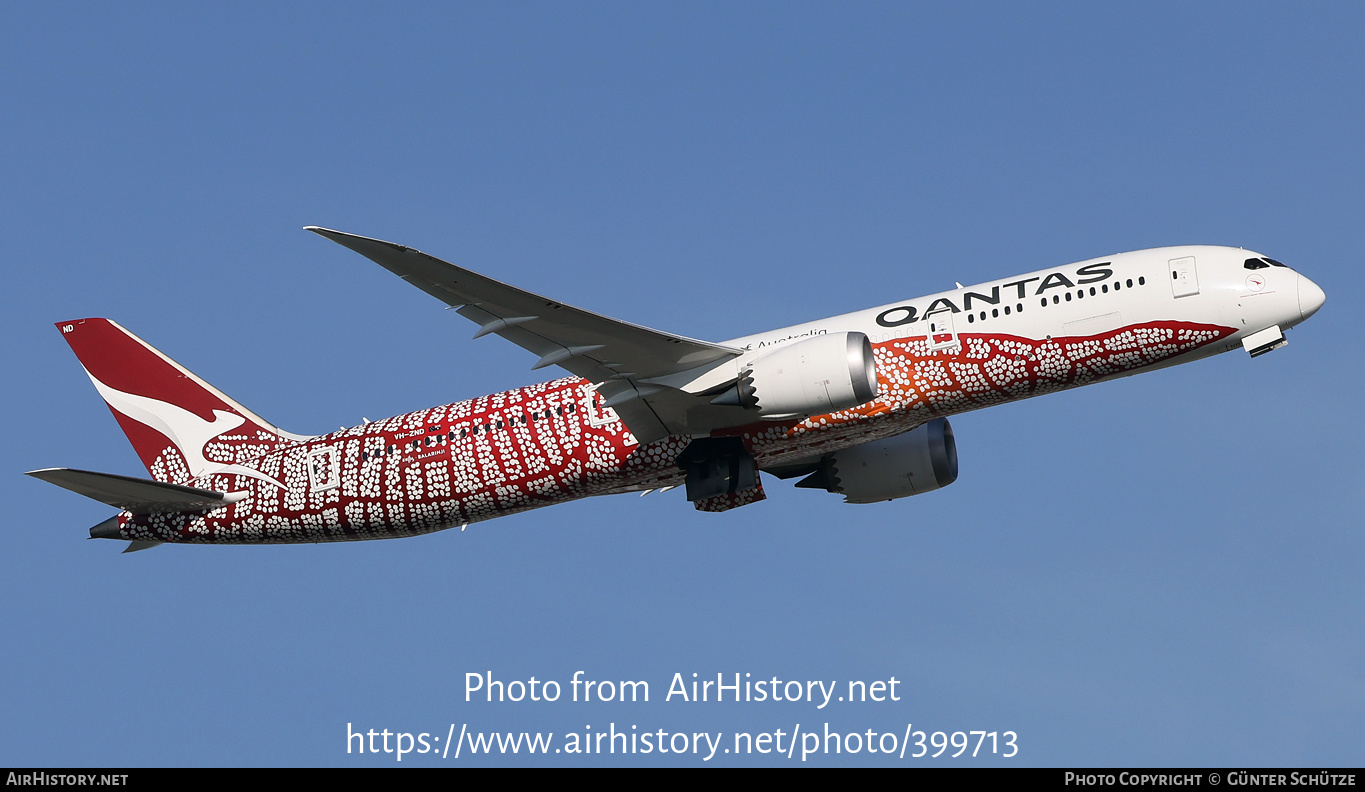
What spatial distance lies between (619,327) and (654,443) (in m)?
4.53

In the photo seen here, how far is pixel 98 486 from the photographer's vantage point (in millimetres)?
36500

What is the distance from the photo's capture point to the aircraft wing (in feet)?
99.1

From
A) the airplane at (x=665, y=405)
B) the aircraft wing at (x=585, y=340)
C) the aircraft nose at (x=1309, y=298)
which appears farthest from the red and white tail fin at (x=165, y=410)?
the aircraft nose at (x=1309, y=298)

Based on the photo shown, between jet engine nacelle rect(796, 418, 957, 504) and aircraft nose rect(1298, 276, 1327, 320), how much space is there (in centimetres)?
1059

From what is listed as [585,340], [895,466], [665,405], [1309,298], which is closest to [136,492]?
[585,340]

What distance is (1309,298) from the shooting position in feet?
110

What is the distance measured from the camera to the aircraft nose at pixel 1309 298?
33.4m

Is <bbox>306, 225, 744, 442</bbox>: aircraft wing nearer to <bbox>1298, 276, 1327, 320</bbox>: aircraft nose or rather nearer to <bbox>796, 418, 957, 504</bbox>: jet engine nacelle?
<bbox>796, 418, 957, 504</bbox>: jet engine nacelle

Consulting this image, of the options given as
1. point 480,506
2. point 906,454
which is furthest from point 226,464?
point 906,454

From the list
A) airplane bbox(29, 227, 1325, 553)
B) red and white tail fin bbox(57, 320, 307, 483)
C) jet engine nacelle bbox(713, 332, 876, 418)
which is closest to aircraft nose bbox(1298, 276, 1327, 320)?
airplane bbox(29, 227, 1325, 553)

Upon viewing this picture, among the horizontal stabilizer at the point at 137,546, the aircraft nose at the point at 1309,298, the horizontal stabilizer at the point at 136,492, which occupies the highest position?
the aircraft nose at the point at 1309,298

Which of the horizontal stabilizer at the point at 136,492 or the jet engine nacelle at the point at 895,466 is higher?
the horizontal stabilizer at the point at 136,492

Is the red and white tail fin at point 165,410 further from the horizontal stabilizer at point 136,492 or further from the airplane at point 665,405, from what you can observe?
the horizontal stabilizer at point 136,492

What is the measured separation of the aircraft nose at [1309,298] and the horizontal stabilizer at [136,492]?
2816cm
